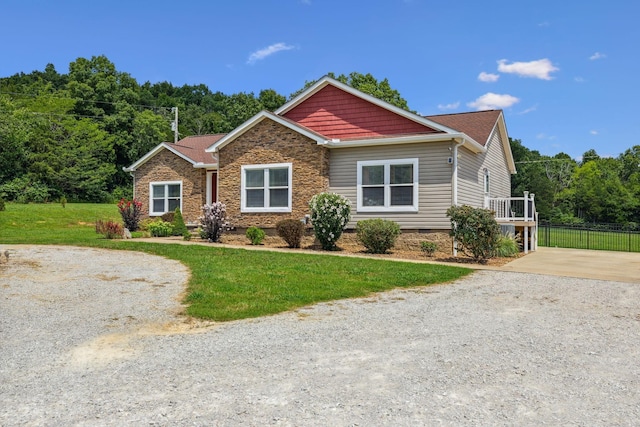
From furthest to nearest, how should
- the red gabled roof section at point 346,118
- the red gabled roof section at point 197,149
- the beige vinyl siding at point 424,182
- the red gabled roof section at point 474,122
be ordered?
the red gabled roof section at point 197,149
the red gabled roof section at point 474,122
the red gabled roof section at point 346,118
the beige vinyl siding at point 424,182

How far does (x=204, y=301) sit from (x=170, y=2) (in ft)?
48.6

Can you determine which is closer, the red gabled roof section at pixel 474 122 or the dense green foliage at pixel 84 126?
the red gabled roof section at pixel 474 122

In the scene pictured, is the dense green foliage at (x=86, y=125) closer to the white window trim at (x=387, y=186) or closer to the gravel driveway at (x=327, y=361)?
the white window trim at (x=387, y=186)

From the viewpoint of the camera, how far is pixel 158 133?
1807 inches

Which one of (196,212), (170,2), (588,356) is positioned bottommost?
(588,356)

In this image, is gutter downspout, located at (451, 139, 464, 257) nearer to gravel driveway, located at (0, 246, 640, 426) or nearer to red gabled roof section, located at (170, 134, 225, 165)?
gravel driveway, located at (0, 246, 640, 426)

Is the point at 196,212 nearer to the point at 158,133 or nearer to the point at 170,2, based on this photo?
the point at 170,2

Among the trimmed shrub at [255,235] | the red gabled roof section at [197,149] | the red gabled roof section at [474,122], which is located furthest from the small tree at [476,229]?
the red gabled roof section at [197,149]

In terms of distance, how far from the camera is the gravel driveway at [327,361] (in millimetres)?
3328

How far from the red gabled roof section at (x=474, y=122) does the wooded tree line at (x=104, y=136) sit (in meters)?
21.3

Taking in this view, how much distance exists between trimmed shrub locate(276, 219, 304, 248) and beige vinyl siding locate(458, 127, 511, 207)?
5266 mm

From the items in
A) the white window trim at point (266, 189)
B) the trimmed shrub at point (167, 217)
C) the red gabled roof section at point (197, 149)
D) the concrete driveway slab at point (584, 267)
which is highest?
the red gabled roof section at point (197, 149)

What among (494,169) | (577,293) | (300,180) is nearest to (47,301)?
(577,293)

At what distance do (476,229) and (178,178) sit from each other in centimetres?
1462
